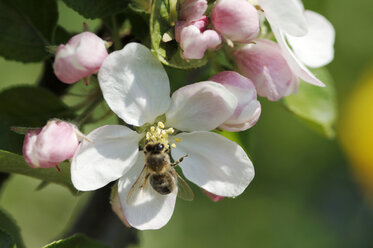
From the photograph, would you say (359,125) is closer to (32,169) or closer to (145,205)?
(145,205)

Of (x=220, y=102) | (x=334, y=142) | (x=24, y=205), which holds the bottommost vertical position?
(x=334, y=142)

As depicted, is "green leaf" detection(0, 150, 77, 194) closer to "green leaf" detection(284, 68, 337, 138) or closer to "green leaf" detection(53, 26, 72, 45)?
"green leaf" detection(53, 26, 72, 45)

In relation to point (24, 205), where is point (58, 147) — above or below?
above

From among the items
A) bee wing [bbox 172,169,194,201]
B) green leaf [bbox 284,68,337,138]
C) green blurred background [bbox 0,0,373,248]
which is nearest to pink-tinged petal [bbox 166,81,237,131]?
bee wing [bbox 172,169,194,201]

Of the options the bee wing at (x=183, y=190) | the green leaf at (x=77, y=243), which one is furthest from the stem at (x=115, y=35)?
the green leaf at (x=77, y=243)

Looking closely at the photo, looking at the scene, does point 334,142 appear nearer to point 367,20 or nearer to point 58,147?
point 367,20

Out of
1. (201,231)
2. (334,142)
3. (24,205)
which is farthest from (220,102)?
(334,142)

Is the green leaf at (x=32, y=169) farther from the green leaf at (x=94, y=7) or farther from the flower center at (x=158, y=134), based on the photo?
the green leaf at (x=94, y=7)

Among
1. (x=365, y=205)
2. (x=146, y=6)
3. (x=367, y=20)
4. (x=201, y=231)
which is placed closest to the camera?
(x=146, y=6)
